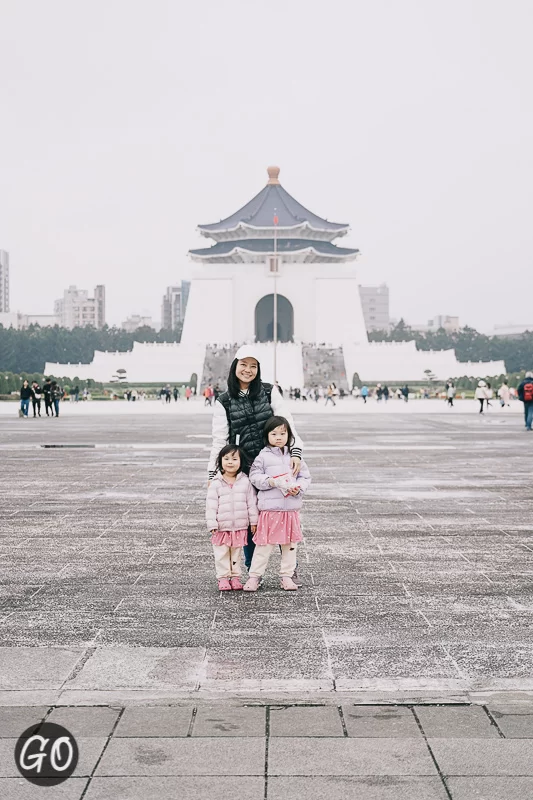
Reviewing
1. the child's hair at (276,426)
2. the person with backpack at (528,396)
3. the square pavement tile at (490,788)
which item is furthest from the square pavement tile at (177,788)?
the person with backpack at (528,396)

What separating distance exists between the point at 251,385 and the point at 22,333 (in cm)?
7661

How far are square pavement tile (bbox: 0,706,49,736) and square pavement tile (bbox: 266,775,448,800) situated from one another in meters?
0.88

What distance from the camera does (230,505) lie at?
5.56 meters

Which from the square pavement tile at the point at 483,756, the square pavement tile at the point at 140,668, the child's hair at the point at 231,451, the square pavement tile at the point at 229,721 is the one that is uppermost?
the child's hair at the point at 231,451

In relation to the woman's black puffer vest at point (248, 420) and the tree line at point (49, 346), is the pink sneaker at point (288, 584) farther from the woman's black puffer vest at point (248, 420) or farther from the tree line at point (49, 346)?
the tree line at point (49, 346)

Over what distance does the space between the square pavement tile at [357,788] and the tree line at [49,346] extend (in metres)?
75.1

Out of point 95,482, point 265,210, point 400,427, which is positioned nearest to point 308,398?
point 265,210

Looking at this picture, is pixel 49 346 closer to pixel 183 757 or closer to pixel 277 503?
pixel 277 503

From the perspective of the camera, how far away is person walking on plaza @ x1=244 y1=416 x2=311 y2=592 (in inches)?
218

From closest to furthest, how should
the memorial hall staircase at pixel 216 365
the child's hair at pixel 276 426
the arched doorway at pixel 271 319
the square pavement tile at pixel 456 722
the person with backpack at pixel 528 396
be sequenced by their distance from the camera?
the square pavement tile at pixel 456 722 → the child's hair at pixel 276 426 → the person with backpack at pixel 528 396 → the memorial hall staircase at pixel 216 365 → the arched doorway at pixel 271 319

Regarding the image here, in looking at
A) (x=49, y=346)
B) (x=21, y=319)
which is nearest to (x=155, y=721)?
(x=49, y=346)

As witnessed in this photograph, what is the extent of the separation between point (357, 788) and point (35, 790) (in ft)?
2.90

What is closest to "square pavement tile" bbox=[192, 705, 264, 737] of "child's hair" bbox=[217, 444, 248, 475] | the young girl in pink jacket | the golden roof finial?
the young girl in pink jacket

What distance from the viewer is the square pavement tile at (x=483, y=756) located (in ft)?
9.87
